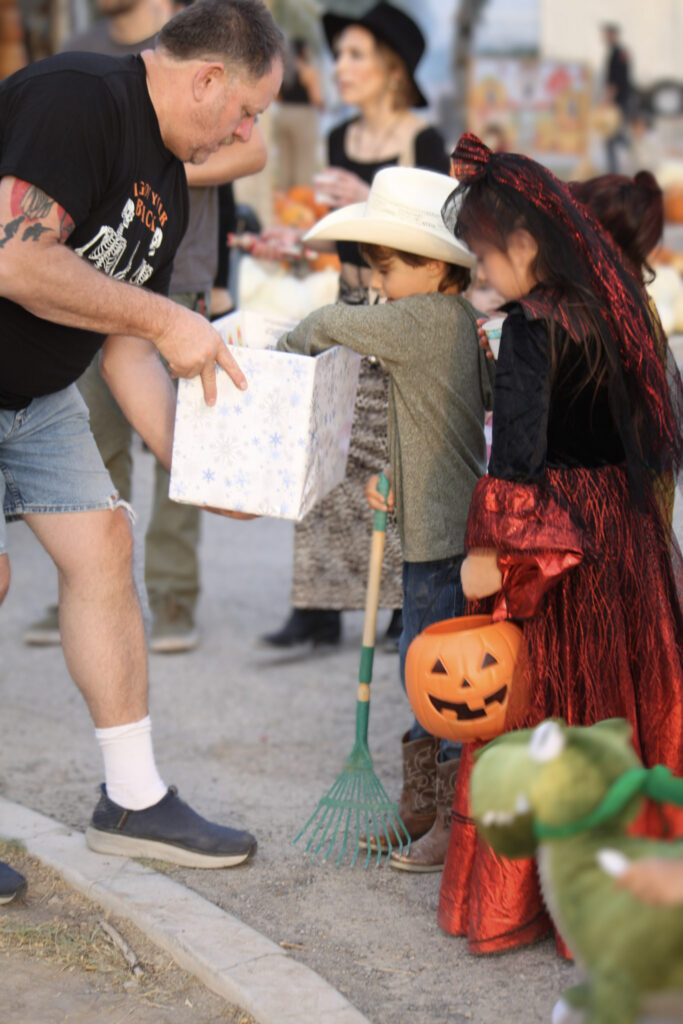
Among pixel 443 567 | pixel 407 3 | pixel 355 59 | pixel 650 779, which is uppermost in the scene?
pixel 407 3

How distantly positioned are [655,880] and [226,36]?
2.01 metres

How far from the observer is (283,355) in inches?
108

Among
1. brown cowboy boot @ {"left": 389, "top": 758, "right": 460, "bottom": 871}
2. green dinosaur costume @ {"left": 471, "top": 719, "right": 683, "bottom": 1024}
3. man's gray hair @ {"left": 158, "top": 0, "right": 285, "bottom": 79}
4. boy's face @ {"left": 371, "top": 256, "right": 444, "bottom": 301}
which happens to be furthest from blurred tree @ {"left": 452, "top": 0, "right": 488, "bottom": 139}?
green dinosaur costume @ {"left": 471, "top": 719, "right": 683, "bottom": 1024}

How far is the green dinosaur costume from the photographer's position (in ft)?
5.19

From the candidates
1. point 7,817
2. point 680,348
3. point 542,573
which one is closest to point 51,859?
point 7,817

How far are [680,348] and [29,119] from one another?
101 inches

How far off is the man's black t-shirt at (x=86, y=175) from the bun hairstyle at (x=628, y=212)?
1.26 metres

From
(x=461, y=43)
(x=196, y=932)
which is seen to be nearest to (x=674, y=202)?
(x=196, y=932)

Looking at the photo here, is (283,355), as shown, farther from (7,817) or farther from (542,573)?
(7,817)

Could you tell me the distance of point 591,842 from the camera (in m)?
1.72

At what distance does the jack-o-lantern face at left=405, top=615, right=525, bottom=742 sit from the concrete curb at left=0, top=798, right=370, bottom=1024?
0.60 m

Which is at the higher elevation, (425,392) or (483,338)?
(483,338)

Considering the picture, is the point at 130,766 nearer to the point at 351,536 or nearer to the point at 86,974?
the point at 86,974

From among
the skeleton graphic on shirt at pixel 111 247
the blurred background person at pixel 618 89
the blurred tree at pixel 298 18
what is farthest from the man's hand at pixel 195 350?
the blurred background person at pixel 618 89
